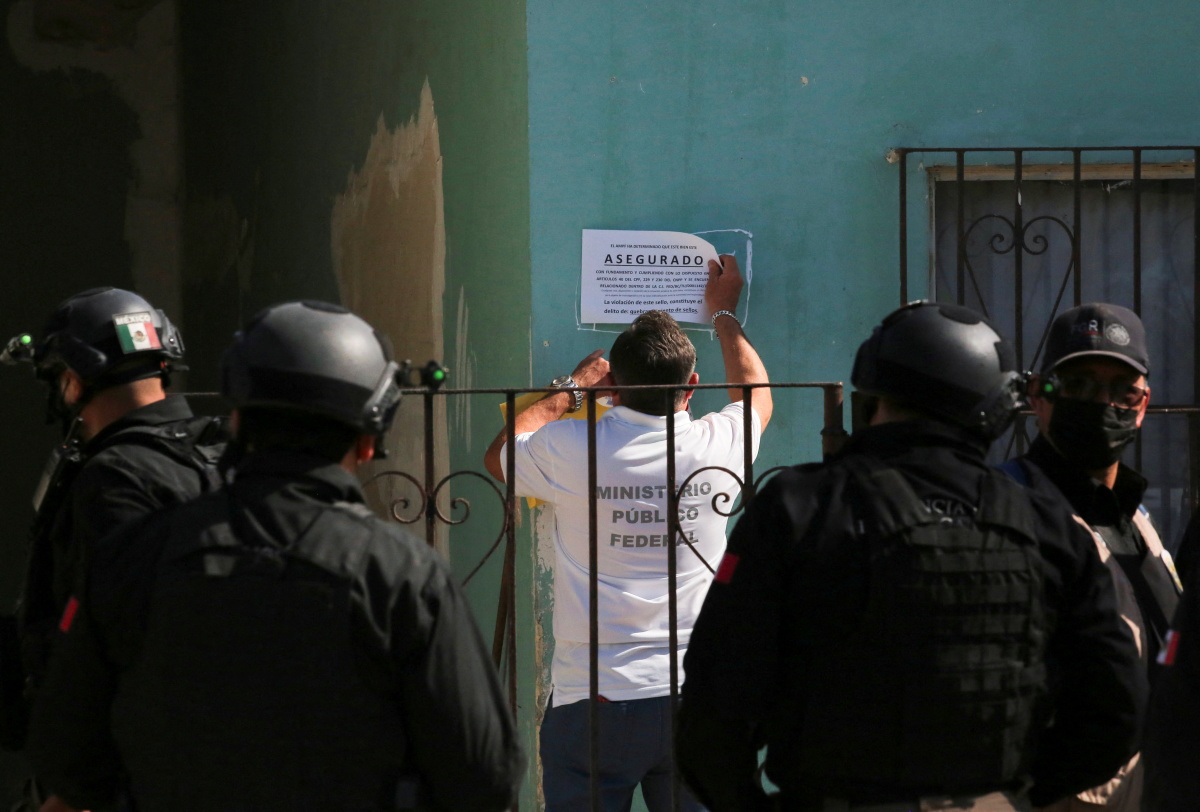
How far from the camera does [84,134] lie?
557cm

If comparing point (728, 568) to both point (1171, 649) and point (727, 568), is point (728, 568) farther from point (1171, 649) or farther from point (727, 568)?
point (1171, 649)

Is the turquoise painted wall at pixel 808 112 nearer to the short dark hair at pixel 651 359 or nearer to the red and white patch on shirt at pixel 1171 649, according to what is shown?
the short dark hair at pixel 651 359

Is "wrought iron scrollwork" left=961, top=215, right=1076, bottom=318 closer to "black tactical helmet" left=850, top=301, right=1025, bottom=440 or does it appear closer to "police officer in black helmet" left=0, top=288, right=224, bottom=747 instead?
"black tactical helmet" left=850, top=301, right=1025, bottom=440

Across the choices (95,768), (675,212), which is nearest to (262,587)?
(95,768)

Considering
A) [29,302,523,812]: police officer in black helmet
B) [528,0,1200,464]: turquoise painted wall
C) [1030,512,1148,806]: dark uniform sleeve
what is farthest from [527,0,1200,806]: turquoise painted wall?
[29,302,523,812]: police officer in black helmet

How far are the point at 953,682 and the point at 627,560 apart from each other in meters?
1.50

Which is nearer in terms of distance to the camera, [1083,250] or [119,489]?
[119,489]

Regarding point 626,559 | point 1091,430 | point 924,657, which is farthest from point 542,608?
point 924,657

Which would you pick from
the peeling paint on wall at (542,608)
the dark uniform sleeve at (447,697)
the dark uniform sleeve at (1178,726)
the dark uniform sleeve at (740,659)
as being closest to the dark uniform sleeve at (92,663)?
the dark uniform sleeve at (447,697)

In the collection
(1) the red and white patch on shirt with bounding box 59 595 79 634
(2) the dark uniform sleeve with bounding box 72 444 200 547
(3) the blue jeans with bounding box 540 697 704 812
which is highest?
(2) the dark uniform sleeve with bounding box 72 444 200 547

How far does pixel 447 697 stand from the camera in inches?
73.5

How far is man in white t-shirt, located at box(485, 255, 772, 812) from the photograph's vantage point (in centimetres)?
342

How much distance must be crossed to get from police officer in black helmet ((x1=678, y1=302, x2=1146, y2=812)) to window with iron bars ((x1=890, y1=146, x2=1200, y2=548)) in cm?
250

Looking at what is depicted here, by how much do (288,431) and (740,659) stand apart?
80 cm
